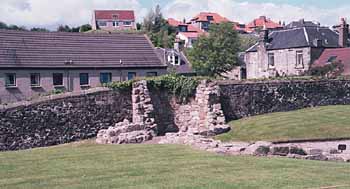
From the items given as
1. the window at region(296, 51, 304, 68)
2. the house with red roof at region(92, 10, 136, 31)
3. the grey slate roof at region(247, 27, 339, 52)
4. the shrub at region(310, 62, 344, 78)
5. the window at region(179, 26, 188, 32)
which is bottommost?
the shrub at region(310, 62, 344, 78)

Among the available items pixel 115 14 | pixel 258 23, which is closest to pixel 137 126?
pixel 115 14

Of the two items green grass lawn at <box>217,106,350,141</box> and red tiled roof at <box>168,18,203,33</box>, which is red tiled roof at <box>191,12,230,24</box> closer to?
red tiled roof at <box>168,18,203,33</box>

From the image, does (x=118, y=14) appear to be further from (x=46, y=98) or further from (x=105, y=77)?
(x=46, y=98)

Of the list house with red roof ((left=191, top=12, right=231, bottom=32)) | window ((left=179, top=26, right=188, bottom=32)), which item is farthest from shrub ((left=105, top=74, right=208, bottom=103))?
house with red roof ((left=191, top=12, right=231, bottom=32))

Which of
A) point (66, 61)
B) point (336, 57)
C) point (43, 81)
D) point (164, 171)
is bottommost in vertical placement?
point (164, 171)

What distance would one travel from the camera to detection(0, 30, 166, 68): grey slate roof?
3781cm

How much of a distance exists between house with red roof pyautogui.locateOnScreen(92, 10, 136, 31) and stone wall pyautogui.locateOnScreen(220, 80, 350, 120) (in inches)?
3749

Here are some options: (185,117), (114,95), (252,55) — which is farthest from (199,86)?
(252,55)

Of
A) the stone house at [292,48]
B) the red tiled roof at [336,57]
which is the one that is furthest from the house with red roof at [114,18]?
the red tiled roof at [336,57]

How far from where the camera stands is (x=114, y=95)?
27656 millimetres

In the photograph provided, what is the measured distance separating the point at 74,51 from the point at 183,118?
15180 millimetres

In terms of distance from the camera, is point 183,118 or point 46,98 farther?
point 183,118

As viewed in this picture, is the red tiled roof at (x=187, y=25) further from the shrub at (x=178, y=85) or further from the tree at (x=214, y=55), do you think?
the shrub at (x=178, y=85)

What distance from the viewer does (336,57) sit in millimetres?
49125
